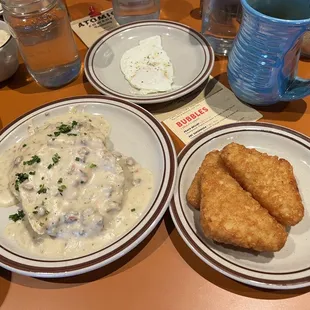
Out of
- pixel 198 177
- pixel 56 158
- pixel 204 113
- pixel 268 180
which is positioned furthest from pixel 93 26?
pixel 268 180

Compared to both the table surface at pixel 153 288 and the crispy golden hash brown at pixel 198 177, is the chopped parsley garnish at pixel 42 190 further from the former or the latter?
the crispy golden hash brown at pixel 198 177

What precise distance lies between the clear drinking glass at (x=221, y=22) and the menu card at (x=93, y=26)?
426mm

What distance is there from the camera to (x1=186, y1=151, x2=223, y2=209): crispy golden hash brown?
948 millimetres

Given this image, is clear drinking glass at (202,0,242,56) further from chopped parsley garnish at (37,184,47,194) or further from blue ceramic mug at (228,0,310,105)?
chopped parsley garnish at (37,184,47,194)

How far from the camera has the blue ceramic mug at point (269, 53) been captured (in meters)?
0.99

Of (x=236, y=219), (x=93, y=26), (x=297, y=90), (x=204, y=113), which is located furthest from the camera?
(x=93, y=26)

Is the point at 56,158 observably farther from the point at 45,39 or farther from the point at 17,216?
the point at 45,39

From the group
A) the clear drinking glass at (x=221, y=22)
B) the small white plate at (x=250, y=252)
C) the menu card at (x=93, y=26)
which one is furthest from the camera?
the menu card at (x=93, y=26)

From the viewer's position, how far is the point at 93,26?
5.28 ft

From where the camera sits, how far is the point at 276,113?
3.96 feet

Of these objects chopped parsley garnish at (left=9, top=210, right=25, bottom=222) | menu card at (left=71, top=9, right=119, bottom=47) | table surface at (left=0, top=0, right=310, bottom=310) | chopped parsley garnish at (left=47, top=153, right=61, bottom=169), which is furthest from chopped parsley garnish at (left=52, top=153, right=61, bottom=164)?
menu card at (left=71, top=9, right=119, bottom=47)

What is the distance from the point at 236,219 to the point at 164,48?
816 mm

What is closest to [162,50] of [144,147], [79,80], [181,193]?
[79,80]

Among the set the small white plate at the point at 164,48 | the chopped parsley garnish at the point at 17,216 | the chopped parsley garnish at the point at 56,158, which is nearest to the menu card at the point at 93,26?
the small white plate at the point at 164,48
